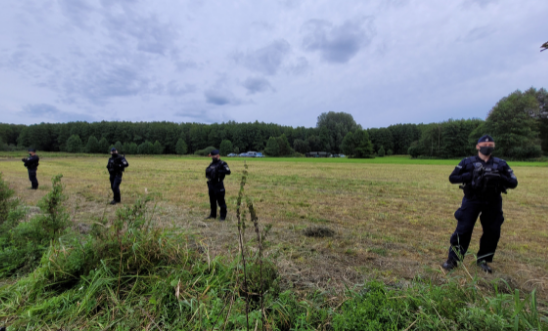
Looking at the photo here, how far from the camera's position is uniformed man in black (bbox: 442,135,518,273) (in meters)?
4.03

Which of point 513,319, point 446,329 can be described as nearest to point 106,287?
point 446,329

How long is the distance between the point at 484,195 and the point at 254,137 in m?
115

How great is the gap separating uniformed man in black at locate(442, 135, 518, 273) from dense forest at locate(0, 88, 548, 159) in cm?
7393

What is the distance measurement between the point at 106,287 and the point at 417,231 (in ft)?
22.9

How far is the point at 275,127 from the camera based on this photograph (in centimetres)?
12262

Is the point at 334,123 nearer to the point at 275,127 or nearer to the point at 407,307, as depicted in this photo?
the point at 275,127

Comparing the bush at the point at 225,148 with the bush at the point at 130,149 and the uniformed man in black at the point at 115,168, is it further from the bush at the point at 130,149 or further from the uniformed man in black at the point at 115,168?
the uniformed man in black at the point at 115,168

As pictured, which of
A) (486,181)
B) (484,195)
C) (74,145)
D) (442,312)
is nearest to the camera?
(442,312)

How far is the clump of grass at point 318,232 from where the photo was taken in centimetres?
598

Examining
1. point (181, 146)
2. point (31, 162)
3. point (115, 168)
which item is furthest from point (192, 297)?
point (181, 146)

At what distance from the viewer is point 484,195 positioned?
4.10 meters

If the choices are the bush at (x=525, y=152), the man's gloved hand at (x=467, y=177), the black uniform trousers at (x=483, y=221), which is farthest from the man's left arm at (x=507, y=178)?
the bush at (x=525, y=152)

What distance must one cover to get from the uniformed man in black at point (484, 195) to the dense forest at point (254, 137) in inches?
2910

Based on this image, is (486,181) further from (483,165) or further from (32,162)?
(32,162)
